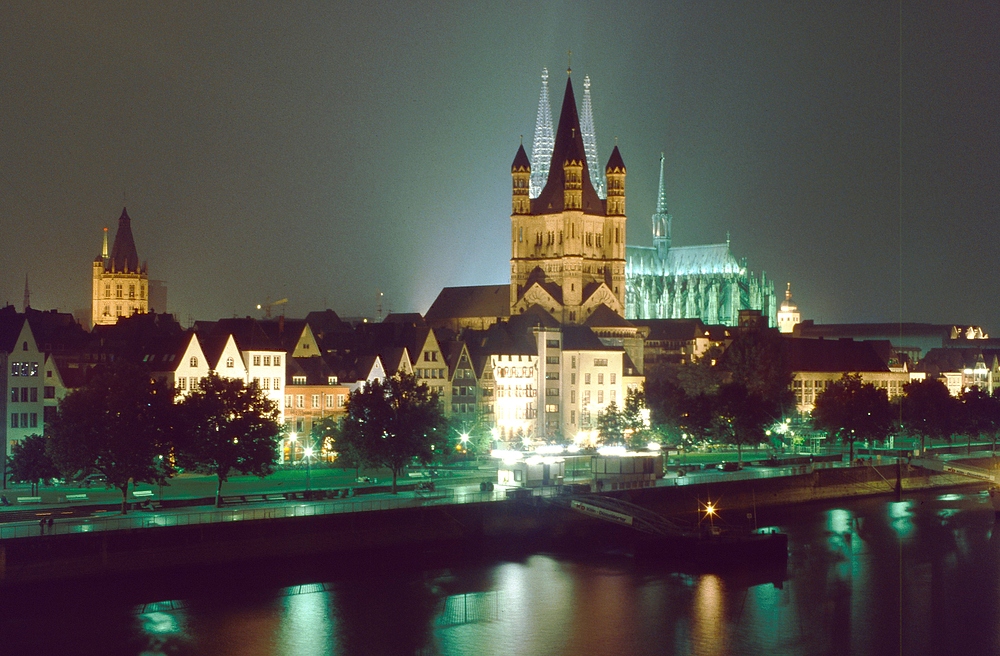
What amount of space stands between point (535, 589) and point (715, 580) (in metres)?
9.90

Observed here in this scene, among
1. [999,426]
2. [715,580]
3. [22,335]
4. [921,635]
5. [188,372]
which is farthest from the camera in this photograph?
[999,426]

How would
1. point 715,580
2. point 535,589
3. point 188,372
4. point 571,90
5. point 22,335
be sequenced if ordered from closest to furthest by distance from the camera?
point 535,589 < point 715,580 < point 22,335 < point 188,372 < point 571,90

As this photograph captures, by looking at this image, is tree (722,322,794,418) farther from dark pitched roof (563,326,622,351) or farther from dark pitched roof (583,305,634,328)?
dark pitched roof (563,326,622,351)

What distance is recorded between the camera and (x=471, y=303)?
578ft

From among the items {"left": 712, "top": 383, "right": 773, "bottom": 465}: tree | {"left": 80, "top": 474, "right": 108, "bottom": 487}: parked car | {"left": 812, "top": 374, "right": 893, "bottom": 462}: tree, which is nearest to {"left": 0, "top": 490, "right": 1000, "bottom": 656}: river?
{"left": 80, "top": 474, "right": 108, "bottom": 487}: parked car

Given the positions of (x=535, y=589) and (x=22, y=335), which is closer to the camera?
(x=535, y=589)

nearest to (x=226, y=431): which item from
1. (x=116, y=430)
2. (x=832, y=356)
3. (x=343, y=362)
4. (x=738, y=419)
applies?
(x=116, y=430)

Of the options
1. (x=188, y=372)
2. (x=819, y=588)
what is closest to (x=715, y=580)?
(x=819, y=588)

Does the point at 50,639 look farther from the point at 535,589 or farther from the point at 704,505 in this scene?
the point at 704,505

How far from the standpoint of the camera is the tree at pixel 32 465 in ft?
269

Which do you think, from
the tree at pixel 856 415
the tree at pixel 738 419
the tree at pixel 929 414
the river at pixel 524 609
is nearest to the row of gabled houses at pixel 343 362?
the tree at pixel 738 419

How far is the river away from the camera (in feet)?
196

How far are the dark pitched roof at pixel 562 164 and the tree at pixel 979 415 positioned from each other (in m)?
45.2

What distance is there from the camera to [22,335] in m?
93.3
